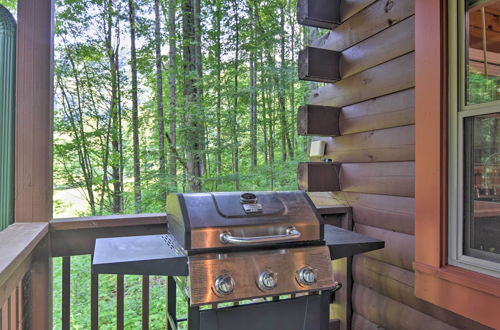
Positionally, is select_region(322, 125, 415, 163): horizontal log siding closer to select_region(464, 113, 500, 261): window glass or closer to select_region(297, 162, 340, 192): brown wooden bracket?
select_region(297, 162, 340, 192): brown wooden bracket

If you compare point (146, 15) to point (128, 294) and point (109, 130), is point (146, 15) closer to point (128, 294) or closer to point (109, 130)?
point (109, 130)

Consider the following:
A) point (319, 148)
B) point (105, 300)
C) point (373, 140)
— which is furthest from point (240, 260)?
point (105, 300)

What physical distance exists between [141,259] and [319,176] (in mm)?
1325

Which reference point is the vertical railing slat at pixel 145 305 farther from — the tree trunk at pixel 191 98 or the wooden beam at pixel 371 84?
the tree trunk at pixel 191 98

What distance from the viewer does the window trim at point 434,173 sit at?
1270 millimetres

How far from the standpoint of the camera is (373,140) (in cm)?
193

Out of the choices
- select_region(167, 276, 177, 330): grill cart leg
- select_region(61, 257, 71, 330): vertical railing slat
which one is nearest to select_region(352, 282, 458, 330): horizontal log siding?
select_region(167, 276, 177, 330): grill cart leg

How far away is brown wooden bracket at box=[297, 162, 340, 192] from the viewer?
2.09m

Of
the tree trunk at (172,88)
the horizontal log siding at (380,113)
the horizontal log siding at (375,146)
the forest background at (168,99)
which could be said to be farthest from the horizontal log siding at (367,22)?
the tree trunk at (172,88)

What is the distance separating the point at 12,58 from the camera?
152 cm

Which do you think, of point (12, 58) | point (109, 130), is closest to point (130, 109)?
point (109, 130)

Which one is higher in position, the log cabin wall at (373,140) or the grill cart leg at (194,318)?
the log cabin wall at (373,140)

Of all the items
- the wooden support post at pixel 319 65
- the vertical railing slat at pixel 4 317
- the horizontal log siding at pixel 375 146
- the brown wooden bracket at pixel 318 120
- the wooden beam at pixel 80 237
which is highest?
the wooden support post at pixel 319 65

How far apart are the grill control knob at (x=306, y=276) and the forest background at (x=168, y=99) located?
393 cm
